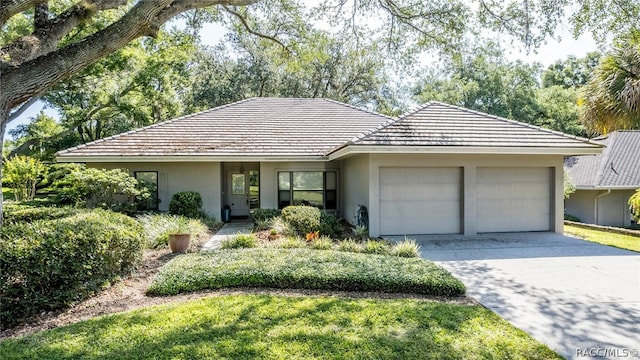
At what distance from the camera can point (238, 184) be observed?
16.2 metres

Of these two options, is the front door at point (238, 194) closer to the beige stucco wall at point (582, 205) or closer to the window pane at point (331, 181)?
the window pane at point (331, 181)

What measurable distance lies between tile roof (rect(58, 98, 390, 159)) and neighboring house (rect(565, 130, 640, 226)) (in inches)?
419

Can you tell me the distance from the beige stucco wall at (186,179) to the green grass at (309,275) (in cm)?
730

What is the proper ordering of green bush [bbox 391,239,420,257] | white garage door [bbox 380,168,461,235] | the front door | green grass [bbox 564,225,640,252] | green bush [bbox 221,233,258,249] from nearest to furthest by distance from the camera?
green bush [bbox 391,239,420,257] < green bush [bbox 221,233,258,249] < green grass [bbox 564,225,640,252] < white garage door [bbox 380,168,461,235] < the front door

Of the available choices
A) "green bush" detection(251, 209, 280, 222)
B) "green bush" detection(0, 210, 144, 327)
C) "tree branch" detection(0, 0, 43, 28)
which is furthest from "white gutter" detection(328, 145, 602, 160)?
"tree branch" detection(0, 0, 43, 28)

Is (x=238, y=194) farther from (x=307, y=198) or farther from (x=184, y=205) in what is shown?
(x=184, y=205)

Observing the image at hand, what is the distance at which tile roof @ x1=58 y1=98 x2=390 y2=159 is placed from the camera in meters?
13.4

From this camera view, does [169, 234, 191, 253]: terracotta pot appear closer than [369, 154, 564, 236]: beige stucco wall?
Yes

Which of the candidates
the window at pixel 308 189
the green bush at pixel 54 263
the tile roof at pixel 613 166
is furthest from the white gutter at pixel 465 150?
the tile roof at pixel 613 166

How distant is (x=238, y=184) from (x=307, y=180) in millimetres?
3618

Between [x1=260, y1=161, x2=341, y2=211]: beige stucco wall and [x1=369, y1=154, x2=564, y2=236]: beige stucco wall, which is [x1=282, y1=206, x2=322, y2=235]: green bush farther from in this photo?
[x1=260, y1=161, x2=341, y2=211]: beige stucco wall

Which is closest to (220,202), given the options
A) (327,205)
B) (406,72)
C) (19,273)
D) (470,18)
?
(327,205)

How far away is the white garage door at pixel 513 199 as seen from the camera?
11.1 m

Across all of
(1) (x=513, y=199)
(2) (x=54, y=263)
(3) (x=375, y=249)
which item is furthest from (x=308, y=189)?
(2) (x=54, y=263)
